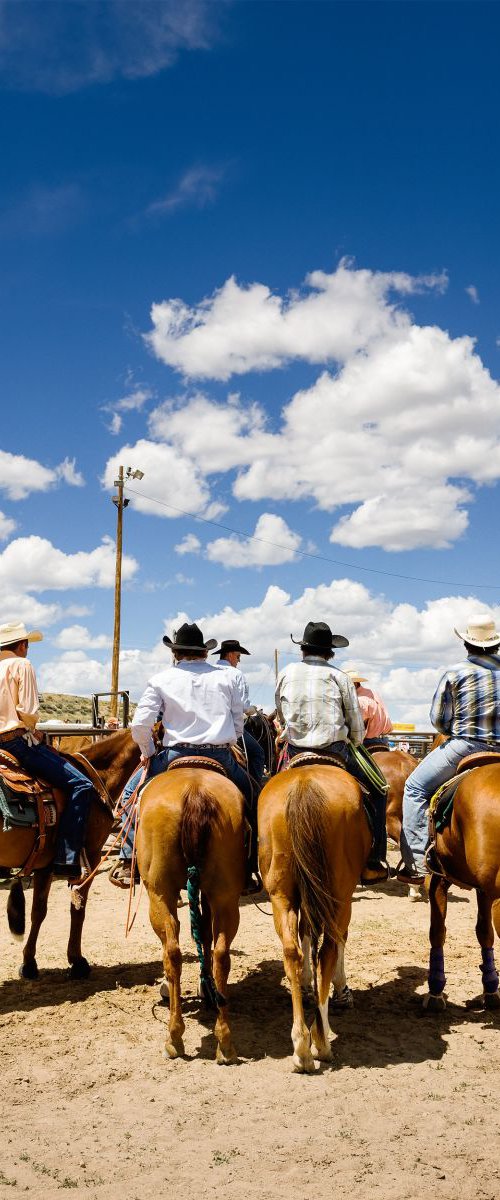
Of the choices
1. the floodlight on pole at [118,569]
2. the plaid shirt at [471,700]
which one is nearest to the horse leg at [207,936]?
the plaid shirt at [471,700]

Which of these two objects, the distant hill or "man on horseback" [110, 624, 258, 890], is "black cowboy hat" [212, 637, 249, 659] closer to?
"man on horseback" [110, 624, 258, 890]

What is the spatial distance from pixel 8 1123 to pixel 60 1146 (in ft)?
1.33

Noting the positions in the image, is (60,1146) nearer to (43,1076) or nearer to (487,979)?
(43,1076)

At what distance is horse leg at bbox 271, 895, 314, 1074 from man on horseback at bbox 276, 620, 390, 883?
1184 mm

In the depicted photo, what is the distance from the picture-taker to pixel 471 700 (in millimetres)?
5707

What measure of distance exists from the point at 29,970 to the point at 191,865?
2.63 metres

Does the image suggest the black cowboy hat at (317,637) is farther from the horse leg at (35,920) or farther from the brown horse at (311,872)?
the horse leg at (35,920)

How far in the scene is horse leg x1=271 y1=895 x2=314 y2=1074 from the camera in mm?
4688

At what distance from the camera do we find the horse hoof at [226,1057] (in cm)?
485

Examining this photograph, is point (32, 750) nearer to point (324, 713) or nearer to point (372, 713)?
point (324, 713)

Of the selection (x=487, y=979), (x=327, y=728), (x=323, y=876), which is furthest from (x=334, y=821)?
(x=487, y=979)

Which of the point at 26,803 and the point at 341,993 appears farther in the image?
the point at 26,803

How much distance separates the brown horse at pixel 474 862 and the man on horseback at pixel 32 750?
279cm

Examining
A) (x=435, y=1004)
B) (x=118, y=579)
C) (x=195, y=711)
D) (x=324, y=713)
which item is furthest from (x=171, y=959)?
(x=118, y=579)
